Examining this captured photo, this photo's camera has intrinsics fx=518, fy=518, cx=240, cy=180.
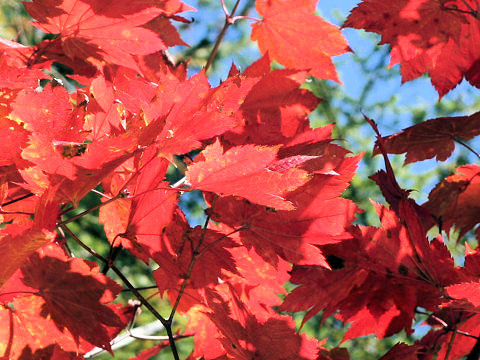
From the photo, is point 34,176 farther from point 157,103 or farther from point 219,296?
point 219,296

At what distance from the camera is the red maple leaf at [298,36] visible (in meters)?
0.89

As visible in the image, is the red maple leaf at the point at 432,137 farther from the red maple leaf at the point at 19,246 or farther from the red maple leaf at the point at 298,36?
the red maple leaf at the point at 19,246

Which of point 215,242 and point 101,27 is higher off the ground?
point 101,27

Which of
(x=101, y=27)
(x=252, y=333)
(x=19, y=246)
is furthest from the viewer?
(x=101, y=27)

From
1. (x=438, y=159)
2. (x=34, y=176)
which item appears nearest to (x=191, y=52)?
(x=438, y=159)

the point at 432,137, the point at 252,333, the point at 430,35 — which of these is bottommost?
the point at 252,333

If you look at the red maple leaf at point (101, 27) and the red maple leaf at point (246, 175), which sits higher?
the red maple leaf at point (101, 27)

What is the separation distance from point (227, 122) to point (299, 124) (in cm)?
27

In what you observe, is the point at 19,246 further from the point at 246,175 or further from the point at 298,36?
the point at 298,36

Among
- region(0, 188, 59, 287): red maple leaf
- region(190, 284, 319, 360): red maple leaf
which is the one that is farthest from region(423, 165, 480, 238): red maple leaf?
region(0, 188, 59, 287): red maple leaf

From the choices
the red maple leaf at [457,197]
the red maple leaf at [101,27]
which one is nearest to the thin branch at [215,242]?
the red maple leaf at [101,27]

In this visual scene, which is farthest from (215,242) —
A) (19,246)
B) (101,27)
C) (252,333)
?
(101,27)

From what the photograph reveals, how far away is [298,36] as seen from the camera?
0.93 meters

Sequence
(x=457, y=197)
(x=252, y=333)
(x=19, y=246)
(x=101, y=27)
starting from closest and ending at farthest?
(x=19, y=246), (x=252, y=333), (x=101, y=27), (x=457, y=197)
